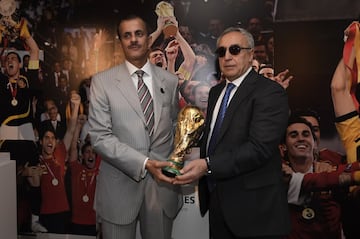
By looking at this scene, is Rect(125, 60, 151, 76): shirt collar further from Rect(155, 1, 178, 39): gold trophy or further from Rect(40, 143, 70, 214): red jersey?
Rect(40, 143, 70, 214): red jersey

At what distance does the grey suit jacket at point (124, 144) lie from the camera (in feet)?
6.70

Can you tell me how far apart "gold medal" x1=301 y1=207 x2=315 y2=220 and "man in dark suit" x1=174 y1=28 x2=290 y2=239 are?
Answer: 1062 millimetres

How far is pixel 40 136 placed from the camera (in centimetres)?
327

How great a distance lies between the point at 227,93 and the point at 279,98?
10.5 inches

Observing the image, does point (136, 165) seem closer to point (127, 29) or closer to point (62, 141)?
point (127, 29)

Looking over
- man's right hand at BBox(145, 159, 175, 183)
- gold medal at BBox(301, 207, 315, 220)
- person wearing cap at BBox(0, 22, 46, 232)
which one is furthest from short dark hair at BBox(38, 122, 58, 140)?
gold medal at BBox(301, 207, 315, 220)

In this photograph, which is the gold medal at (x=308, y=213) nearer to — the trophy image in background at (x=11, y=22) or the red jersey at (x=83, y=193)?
the red jersey at (x=83, y=193)

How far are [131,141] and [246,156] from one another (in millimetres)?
646

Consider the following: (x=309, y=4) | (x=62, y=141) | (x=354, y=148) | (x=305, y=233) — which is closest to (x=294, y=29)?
(x=309, y=4)

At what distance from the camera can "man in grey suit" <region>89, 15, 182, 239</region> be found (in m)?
2.08

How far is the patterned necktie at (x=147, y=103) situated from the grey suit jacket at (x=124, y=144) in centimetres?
2

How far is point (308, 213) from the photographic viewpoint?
2898 millimetres

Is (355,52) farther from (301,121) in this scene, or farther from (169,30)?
(169,30)

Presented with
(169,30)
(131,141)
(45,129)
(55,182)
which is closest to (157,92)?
(131,141)
